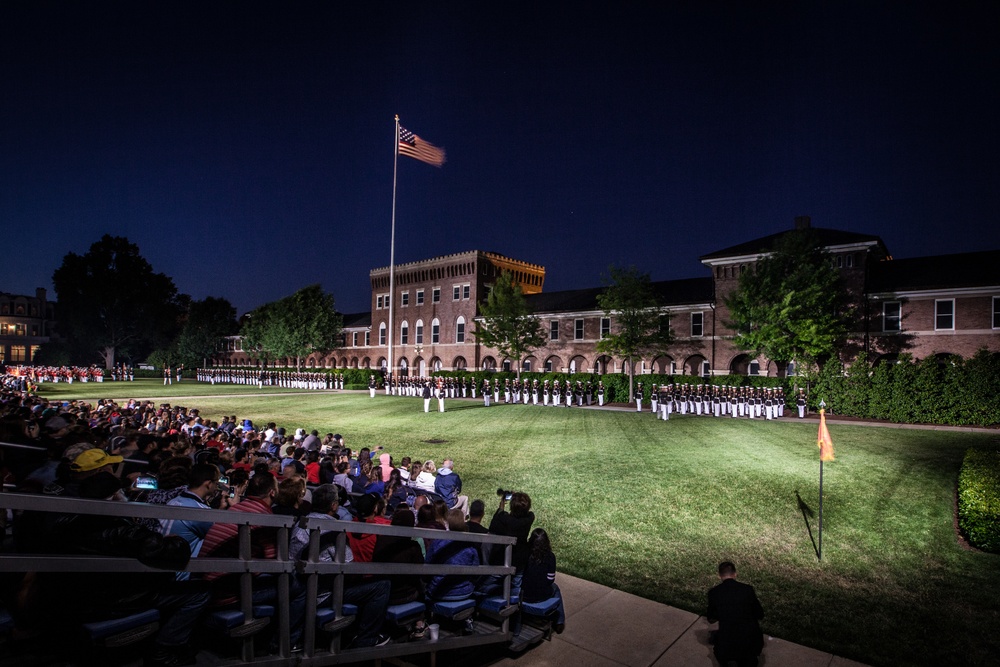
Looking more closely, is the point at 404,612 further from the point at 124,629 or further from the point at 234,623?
the point at 124,629

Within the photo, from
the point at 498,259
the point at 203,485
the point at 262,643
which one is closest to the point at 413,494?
the point at 203,485

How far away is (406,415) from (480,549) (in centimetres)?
2105

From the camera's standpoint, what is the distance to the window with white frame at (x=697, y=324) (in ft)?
131

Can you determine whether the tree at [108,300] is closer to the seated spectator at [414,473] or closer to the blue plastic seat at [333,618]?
the seated spectator at [414,473]

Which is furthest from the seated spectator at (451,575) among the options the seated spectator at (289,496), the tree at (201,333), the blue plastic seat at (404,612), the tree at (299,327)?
the tree at (201,333)

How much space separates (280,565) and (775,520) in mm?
9541

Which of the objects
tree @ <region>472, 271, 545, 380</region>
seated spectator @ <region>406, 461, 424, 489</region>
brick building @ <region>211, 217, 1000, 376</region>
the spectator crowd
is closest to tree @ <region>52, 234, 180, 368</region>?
brick building @ <region>211, 217, 1000, 376</region>

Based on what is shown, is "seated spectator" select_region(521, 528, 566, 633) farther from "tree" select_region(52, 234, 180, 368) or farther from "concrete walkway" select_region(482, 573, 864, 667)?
"tree" select_region(52, 234, 180, 368)

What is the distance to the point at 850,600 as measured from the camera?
663cm

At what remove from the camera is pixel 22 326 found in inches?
Result: 3573

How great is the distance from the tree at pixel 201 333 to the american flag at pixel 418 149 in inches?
2780

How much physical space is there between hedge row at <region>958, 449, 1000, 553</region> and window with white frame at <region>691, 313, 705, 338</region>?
3086 centimetres

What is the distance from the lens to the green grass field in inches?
242

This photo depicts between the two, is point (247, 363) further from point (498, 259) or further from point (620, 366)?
point (620, 366)
